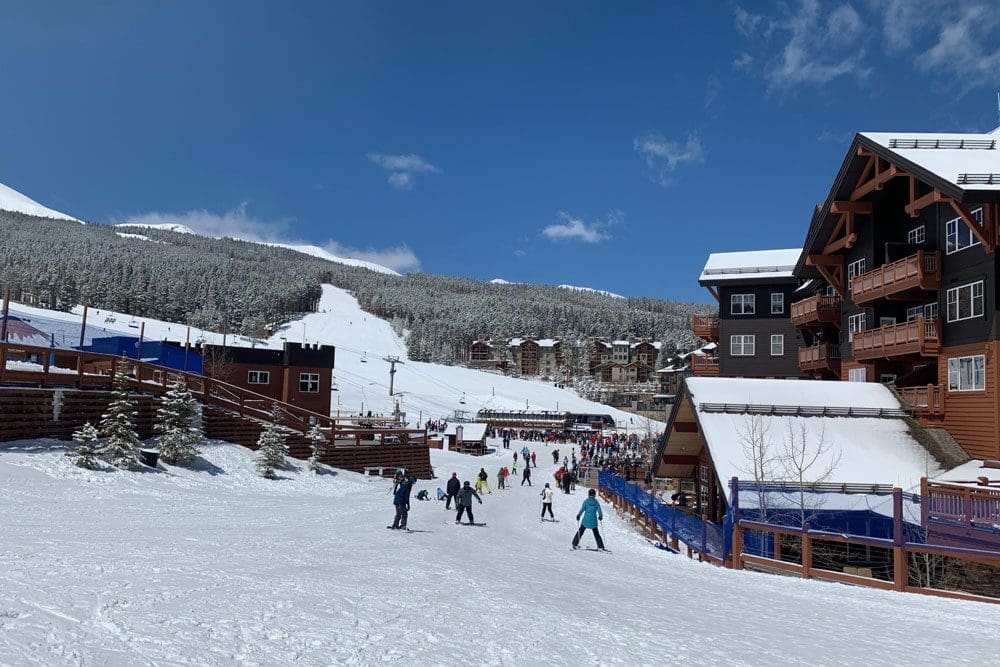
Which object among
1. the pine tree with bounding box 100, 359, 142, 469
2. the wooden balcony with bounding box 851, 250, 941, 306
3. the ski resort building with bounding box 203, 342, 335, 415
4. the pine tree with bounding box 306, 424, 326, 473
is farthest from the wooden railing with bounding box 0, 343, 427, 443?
the wooden balcony with bounding box 851, 250, 941, 306

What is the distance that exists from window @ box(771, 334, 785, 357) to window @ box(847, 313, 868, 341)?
8370 mm

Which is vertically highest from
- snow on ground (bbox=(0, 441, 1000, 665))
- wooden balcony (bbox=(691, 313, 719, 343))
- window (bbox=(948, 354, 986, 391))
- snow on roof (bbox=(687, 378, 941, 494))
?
wooden balcony (bbox=(691, 313, 719, 343))

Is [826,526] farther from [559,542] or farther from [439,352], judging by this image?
[439,352]

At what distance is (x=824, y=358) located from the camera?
1313 inches

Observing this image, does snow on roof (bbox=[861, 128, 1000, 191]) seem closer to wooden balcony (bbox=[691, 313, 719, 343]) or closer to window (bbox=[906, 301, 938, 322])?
window (bbox=[906, 301, 938, 322])

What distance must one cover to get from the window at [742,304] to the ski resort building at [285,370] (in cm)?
2485

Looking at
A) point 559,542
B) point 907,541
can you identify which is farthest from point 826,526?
point 559,542

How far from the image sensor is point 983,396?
71.9ft

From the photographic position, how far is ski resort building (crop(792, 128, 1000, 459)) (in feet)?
71.5

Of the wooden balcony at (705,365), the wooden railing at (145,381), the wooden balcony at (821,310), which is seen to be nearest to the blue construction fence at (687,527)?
the wooden railing at (145,381)

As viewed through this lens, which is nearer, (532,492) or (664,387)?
(532,492)

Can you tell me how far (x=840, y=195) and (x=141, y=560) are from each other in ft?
98.4

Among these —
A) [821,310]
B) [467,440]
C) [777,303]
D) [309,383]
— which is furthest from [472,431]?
[821,310]

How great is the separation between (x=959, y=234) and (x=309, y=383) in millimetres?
33137
